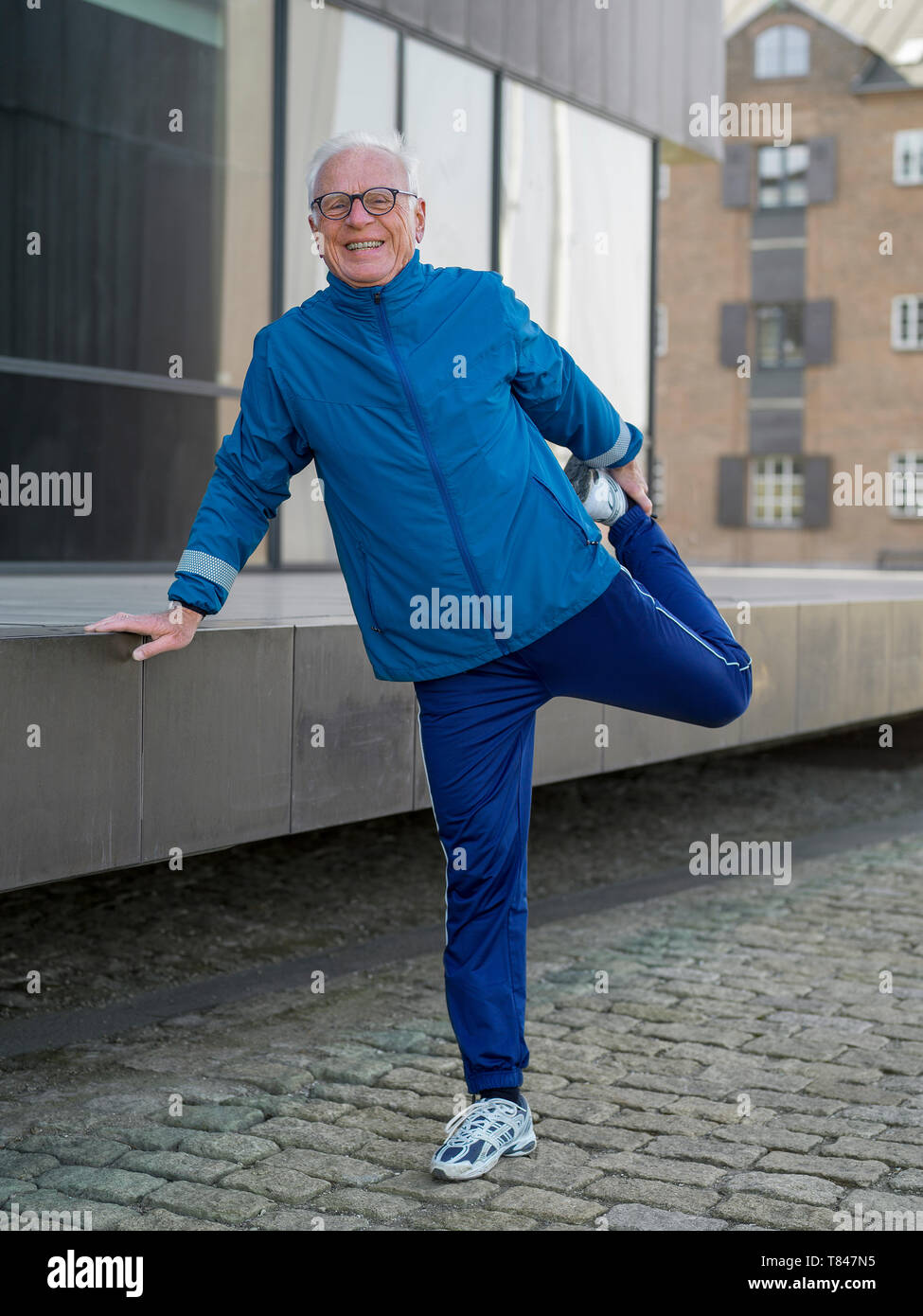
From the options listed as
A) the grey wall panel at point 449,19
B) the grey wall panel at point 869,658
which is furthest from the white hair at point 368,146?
the grey wall panel at point 449,19

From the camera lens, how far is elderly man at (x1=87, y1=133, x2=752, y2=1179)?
10.9 ft

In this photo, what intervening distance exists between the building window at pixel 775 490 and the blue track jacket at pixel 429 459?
34.2 m

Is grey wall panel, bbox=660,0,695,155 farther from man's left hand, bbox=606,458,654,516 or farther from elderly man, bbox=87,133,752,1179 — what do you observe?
elderly man, bbox=87,133,752,1179

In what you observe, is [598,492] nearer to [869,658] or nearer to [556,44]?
[869,658]

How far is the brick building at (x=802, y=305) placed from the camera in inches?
1415

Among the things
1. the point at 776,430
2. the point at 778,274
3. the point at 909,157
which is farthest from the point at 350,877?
the point at 909,157

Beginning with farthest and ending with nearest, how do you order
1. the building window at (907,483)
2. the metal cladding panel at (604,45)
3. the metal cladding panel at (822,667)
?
the building window at (907,483) < the metal cladding panel at (604,45) < the metal cladding panel at (822,667)

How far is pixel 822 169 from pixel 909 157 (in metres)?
1.89

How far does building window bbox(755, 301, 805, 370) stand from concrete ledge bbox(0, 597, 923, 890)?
32.5 m

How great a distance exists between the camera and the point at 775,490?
3728cm

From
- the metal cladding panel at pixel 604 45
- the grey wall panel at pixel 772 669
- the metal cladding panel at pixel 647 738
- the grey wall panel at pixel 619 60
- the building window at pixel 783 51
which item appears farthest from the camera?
the building window at pixel 783 51

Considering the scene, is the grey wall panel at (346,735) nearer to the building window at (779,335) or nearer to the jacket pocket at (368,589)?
the jacket pocket at (368,589)

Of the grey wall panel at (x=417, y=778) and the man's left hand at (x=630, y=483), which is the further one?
the grey wall panel at (x=417, y=778)

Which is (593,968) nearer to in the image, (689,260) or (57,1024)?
(57,1024)
